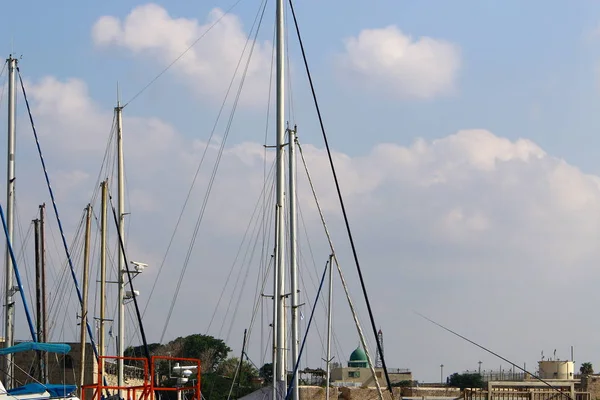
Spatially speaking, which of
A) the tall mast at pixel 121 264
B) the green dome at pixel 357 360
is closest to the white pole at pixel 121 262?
the tall mast at pixel 121 264

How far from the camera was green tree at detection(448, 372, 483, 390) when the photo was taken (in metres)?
94.4

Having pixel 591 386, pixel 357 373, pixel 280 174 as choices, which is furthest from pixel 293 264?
pixel 357 373

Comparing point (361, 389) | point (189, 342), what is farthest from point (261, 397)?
point (189, 342)

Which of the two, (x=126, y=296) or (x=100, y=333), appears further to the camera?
(x=126, y=296)

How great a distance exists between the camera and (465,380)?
323ft

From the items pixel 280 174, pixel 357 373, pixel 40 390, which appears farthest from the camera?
pixel 357 373

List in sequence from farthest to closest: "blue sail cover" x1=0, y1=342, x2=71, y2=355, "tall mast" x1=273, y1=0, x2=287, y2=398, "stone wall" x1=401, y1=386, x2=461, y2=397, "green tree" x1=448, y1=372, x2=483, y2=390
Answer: "green tree" x1=448, y1=372, x2=483, y2=390 < "stone wall" x1=401, y1=386, x2=461, y2=397 < "tall mast" x1=273, y1=0, x2=287, y2=398 < "blue sail cover" x1=0, y1=342, x2=71, y2=355

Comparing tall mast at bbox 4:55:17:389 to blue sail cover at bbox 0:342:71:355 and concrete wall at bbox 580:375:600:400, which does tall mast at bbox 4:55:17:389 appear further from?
concrete wall at bbox 580:375:600:400

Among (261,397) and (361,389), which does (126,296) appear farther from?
(361,389)

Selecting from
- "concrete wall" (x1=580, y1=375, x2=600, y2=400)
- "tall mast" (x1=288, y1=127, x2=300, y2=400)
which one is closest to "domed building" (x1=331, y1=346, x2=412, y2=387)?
"concrete wall" (x1=580, y1=375, x2=600, y2=400)

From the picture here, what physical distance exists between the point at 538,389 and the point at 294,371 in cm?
2952

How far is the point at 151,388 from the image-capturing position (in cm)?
2344

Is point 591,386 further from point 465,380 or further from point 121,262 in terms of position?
point 121,262

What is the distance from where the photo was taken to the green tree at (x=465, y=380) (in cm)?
9444
